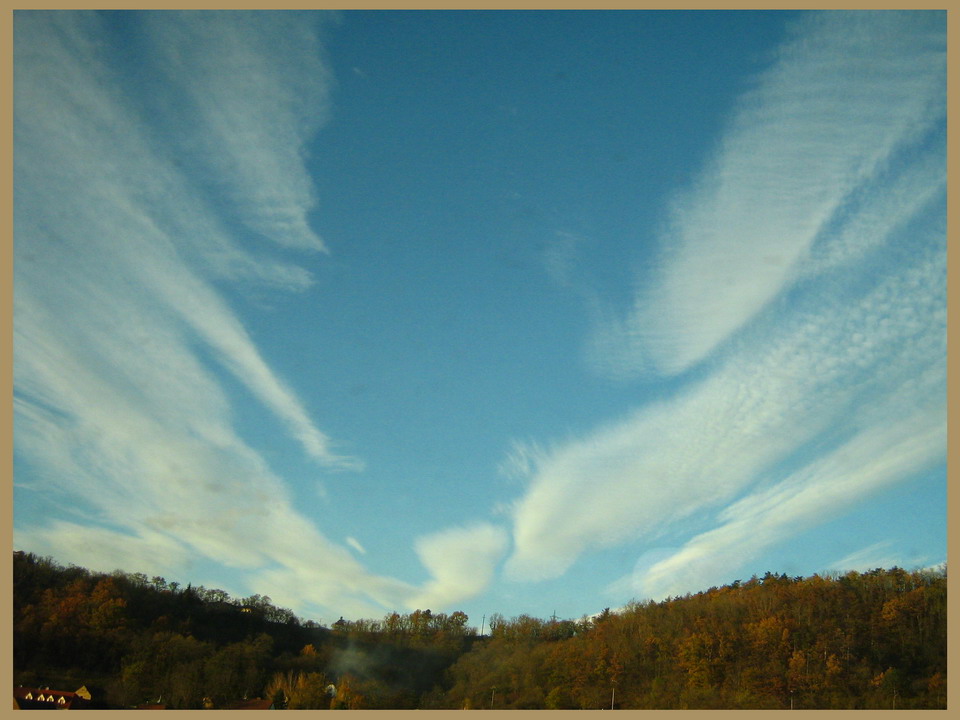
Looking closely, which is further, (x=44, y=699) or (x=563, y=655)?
(x=563, y=655)

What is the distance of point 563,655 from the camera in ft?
337

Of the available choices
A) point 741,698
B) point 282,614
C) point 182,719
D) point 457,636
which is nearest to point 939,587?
point 741,698

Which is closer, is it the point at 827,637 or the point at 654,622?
the point at 827,637

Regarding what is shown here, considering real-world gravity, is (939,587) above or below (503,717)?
above

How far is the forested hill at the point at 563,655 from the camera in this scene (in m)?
84.9

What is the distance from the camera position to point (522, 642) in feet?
376

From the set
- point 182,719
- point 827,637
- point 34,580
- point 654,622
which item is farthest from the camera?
point 654,622

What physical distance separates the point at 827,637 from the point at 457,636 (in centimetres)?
6089

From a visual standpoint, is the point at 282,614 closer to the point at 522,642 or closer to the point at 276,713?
the point at 522,642

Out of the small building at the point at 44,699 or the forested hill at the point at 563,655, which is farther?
the forested hill at the point at 563,655

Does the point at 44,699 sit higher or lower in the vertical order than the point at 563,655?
lower

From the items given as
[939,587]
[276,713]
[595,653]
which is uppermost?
[939,587]

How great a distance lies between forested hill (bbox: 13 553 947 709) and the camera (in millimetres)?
84875

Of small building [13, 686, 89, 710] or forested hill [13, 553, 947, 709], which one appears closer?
small building [13, 686, 89, 710]
